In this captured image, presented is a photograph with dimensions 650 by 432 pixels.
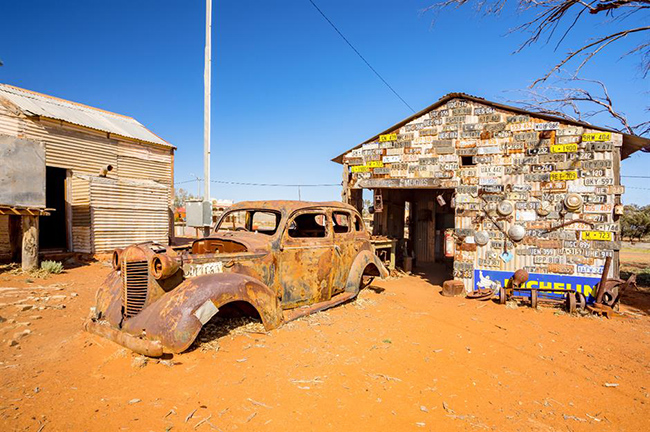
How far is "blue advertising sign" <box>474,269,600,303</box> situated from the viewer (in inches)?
273

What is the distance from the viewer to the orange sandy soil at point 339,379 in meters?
2.77

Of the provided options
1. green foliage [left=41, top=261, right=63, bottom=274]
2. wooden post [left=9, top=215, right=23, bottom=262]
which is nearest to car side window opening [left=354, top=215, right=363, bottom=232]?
green foliage [left=41, top=261, right=63, bottom=274]

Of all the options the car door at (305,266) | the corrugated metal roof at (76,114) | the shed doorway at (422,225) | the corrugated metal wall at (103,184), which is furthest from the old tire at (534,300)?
the corrugated metal roof at (76,114)

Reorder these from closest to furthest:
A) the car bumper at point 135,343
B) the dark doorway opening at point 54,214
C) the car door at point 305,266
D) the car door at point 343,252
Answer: the car bumper at point 135,343
the car door at point 305,266
the car door at point 343,252
the dark doorway opening at point 54,214

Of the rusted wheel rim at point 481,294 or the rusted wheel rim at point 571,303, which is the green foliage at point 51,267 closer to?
the rusted wheel rim at point 481,294

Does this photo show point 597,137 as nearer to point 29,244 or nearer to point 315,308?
point 315,308

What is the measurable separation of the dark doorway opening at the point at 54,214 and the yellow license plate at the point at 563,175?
16.1 m

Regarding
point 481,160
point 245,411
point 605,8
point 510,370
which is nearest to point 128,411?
point 245,411

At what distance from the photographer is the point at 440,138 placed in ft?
27.1

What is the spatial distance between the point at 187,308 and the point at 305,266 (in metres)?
2.00

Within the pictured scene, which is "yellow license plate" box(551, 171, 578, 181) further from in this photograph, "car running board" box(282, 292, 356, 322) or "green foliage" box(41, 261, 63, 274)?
"green foliage" box(41, 261, 63, 274)

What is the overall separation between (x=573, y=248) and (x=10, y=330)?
964 centimetres

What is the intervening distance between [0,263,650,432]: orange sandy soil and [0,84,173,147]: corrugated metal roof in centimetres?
830

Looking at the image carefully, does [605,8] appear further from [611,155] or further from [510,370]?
[510,370]
